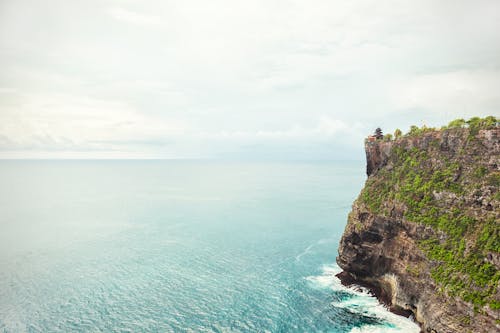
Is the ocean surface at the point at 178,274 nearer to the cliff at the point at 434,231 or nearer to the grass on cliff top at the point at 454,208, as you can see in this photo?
the cliff at the point at 434,231

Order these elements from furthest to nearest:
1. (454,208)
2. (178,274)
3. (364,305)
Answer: (178,274), (364,305), (454,208)

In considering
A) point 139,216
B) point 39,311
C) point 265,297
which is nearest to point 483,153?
point 265,297

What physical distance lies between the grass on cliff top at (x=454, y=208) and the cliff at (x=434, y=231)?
0.34 feet

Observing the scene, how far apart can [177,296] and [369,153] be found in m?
44.4

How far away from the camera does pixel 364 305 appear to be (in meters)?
44.0

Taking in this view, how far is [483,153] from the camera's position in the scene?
38156 millimetres

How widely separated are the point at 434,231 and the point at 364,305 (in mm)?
15536

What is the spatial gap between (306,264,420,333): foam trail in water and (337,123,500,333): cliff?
64.2 inches

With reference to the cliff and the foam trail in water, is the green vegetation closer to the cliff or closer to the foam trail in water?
the cliff

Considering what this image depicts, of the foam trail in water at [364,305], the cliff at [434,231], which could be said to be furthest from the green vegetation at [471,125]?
the foam trail in water at [364,305]

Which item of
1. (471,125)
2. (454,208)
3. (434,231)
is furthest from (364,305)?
(471,125)

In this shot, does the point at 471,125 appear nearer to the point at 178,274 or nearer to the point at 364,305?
the point at 364,305

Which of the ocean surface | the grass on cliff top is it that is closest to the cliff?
the grass on cliff top

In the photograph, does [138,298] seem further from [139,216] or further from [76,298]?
[139,216]
